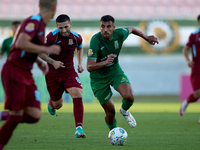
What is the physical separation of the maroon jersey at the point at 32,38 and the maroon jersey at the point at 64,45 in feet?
7.51

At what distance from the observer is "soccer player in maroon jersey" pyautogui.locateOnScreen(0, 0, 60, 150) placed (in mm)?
4273

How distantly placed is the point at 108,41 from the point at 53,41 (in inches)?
43.0

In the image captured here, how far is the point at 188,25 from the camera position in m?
20.8

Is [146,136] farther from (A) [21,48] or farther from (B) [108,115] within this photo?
(A) [21,48]

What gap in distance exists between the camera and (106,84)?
667cm

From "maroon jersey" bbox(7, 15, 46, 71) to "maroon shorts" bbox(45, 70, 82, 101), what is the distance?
7.55 ft

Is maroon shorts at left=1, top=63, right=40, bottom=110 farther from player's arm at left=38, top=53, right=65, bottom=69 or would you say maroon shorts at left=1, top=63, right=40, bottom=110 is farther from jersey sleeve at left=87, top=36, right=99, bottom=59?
jersey sleeve at left=87, top=36, right=99, bottom=59

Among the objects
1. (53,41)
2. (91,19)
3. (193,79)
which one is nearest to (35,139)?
(53,41)

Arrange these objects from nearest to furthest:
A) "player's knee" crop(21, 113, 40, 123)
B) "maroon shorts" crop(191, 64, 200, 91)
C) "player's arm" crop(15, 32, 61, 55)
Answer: "player's arm" crop(15, 32, 61, 55), "player's knee" crop(21, 113, 40, 123), "maroon shorts" crop(191, 64, 200, 91)

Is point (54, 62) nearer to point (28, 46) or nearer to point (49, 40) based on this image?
point (49, 40)

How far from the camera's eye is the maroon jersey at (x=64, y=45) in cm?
686

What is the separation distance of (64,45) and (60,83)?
0.78 metres

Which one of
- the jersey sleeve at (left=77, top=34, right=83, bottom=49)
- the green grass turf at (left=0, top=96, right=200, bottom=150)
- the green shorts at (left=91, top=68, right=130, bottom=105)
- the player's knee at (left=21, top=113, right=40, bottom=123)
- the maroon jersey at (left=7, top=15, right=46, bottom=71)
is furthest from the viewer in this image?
the jersey sleeve at (left=77, top=34, right=83, bottom=49)

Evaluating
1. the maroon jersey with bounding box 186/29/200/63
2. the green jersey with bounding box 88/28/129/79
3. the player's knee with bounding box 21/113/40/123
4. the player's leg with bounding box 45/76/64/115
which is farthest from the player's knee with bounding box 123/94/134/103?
the maroon jersey with bounding box 186/29/200/63
